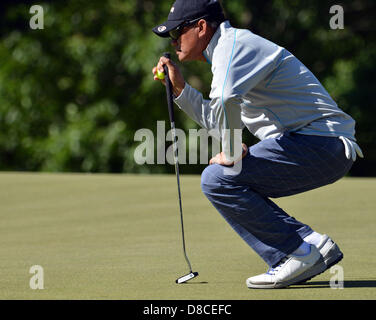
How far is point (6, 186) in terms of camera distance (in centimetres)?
1066

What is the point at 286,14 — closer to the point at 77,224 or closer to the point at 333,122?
the point at 77,224

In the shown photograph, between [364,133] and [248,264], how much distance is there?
1258 cm

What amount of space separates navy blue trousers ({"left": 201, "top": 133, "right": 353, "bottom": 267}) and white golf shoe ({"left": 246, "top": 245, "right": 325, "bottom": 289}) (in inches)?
2.3

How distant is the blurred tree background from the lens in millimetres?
17547

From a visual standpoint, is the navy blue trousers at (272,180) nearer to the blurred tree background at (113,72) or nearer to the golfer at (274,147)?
the golfer at (274,147)

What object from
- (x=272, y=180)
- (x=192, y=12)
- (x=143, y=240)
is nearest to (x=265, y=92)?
(x=272, y=180)

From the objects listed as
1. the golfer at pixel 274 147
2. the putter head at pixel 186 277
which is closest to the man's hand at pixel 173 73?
the golfer at pixel 274 147

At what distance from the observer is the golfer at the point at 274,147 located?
4.53 metres

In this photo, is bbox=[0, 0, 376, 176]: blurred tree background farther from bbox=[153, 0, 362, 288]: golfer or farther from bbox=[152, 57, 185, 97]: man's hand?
bbox=[153, 0, 362, 288]: golfer

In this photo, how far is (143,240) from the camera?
6.76m

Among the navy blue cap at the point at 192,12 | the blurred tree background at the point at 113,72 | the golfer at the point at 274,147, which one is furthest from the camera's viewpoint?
the blurred tree background at the point at 113,72

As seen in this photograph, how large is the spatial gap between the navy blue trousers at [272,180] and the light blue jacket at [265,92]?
9 cm

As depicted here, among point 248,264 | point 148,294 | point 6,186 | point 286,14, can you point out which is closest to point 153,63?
point 286,14
